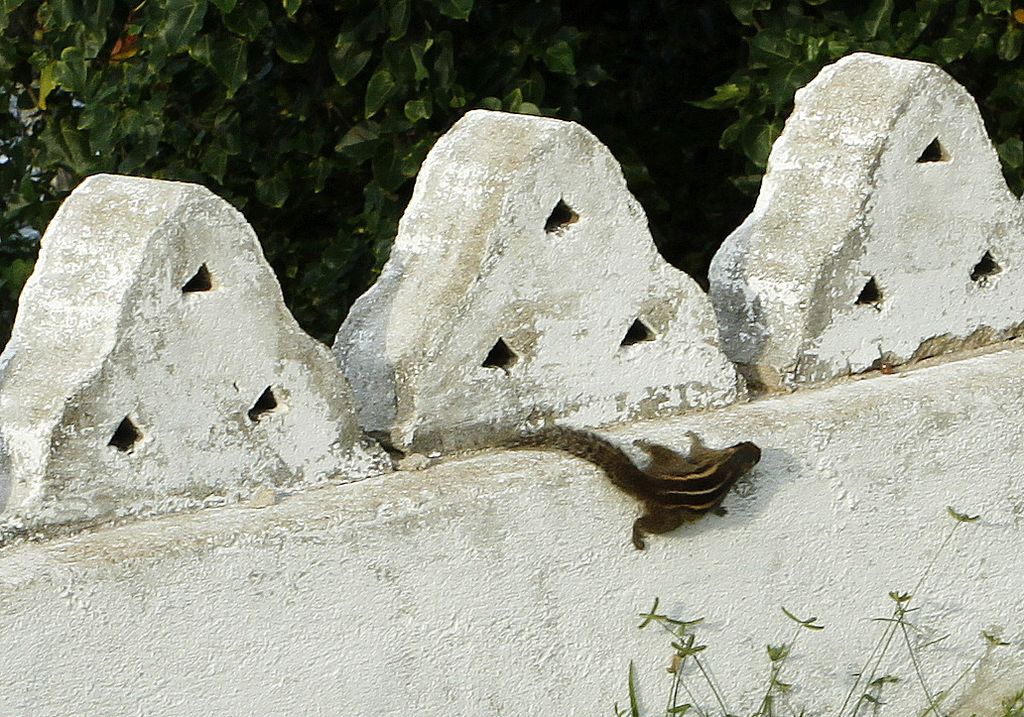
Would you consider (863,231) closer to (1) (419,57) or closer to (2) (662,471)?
(2) (662,471)

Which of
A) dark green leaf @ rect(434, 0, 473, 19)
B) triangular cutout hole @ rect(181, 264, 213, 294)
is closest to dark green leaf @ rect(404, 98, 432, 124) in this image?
dark green leaf @ rect(434, 0, 473, 19)

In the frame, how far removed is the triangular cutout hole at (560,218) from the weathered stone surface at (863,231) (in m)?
0.52

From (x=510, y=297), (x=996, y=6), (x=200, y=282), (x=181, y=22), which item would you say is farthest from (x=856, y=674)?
(x=181, y=22)

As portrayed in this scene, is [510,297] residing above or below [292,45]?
above

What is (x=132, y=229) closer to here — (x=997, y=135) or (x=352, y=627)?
(x=352, y=627)

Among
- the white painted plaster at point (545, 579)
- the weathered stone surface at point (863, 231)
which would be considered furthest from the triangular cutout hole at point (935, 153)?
the white painted plaster at point (545, 579)

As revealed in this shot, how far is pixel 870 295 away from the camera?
3.28m

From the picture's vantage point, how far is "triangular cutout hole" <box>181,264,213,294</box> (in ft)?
8.34

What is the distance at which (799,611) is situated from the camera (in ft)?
10.1

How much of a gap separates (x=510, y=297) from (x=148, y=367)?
25.5 inches

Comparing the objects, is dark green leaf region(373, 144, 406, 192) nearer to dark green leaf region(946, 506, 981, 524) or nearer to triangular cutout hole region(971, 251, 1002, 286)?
triangular cutout hole region(971, 251, 1002, 286)

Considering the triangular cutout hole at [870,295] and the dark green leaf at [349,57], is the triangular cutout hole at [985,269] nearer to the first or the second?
the triangular cutout hole at [870,295]

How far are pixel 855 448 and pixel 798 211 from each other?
19.7 inches

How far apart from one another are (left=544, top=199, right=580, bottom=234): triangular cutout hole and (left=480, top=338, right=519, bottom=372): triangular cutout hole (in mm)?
214
